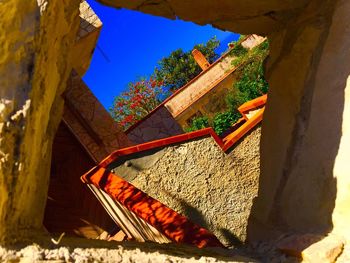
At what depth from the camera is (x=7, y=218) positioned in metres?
1.62

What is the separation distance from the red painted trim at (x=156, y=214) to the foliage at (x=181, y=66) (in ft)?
44.9

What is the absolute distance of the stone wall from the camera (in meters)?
9.34

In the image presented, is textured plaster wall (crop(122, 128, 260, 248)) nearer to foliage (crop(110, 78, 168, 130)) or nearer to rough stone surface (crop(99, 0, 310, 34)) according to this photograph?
rough stone surface (crop(99, 0, 310, 34))

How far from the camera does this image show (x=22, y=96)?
5.25 ft

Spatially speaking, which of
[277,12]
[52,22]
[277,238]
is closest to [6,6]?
[52,22]

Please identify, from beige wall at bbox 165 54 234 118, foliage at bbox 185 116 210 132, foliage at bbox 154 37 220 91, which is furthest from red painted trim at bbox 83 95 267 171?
foliage at bbox 154 37 220 91

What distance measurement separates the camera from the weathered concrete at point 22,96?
154 cm

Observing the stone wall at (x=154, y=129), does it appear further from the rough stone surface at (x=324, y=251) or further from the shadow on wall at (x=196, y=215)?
the rough stone surface at (x=324, y=251)

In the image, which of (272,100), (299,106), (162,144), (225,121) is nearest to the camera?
(299,106)

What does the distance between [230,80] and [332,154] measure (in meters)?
12.4

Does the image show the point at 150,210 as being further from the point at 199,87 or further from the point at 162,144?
the point at 199,87

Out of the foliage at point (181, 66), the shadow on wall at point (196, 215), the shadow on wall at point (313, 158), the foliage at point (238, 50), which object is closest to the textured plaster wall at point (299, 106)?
the shadow on wall at point (313, 158)

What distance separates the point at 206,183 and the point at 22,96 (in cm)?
450

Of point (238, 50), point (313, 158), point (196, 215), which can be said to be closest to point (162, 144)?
point (196, 215)
